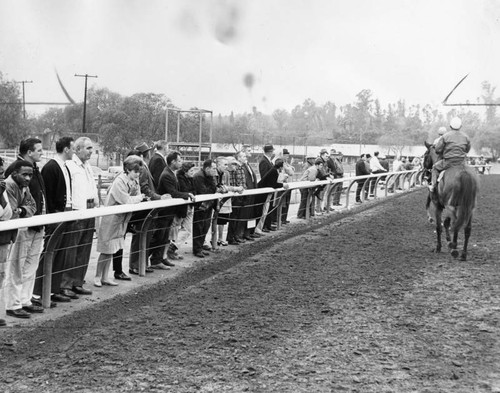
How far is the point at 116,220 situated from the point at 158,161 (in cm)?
214

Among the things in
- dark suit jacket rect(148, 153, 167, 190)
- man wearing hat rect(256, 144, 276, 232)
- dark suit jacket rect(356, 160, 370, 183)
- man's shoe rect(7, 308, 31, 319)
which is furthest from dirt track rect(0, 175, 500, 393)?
dark suit jacket rect(356, 160, 370, 183)

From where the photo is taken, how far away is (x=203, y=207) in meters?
10.4

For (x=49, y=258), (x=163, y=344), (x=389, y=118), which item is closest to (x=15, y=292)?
(x=49, y=258)

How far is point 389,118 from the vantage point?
131875mm

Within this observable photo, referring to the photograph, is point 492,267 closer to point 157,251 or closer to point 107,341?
point 157,251

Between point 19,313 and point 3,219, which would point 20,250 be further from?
point 19,313

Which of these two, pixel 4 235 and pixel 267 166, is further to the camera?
pixel 267 166

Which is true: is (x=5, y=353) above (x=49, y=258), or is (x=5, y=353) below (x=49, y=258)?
below

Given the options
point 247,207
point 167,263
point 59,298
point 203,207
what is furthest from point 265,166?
point 59,298

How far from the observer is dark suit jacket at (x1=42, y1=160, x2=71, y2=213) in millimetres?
7184

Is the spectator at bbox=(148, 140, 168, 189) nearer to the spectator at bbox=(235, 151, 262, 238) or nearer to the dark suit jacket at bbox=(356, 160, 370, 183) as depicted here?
the spectator at bbox=(235, 151, 262, 238)

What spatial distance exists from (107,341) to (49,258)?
5.10ft

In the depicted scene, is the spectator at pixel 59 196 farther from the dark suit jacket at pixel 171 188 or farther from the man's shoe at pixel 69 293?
the dark suit jacket at pixel 171 188

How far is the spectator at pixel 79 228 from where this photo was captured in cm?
729
